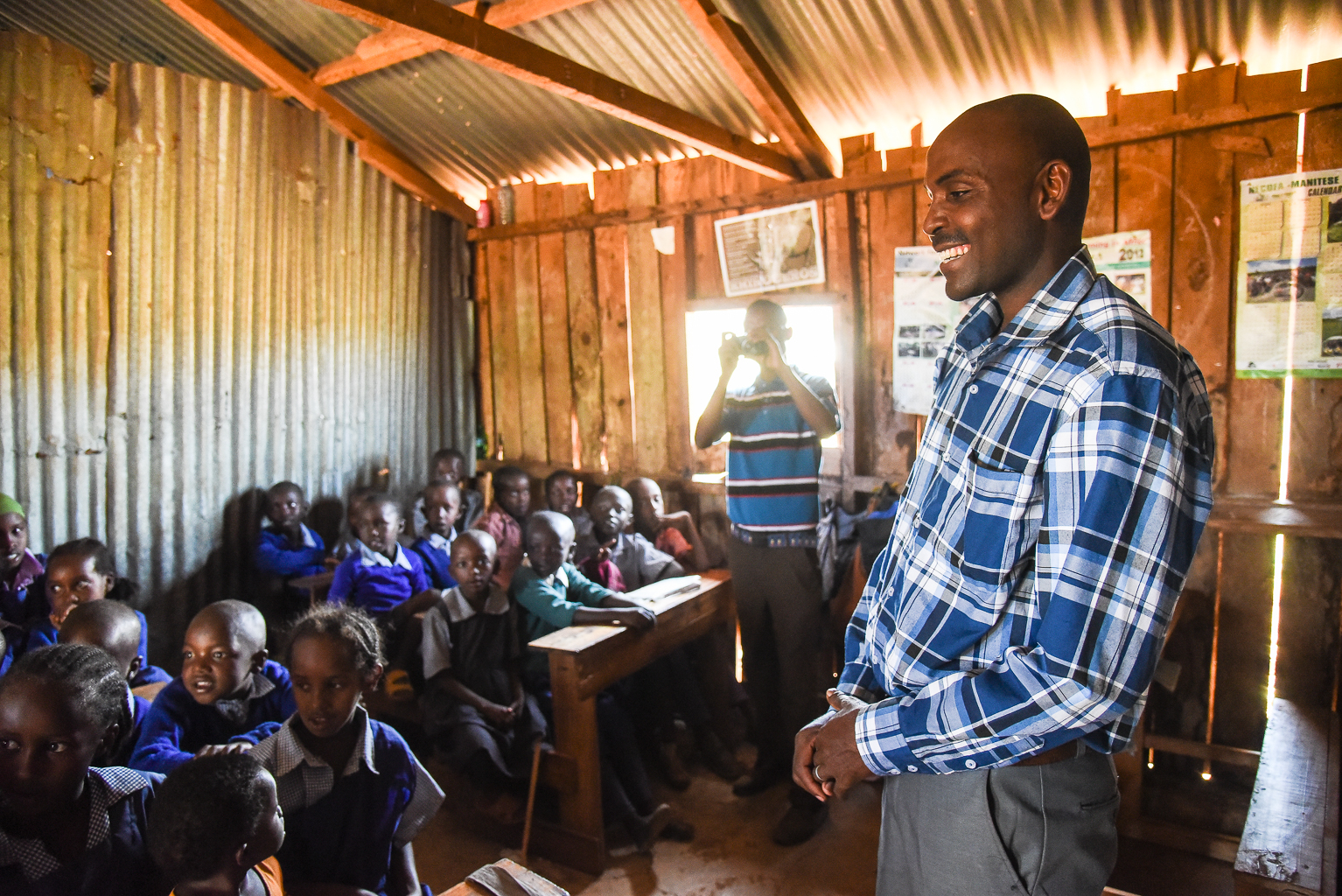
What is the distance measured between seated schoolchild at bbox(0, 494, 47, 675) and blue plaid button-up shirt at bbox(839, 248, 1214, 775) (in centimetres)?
384

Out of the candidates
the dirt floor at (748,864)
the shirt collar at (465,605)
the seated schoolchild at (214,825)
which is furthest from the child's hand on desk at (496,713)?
the seated schoolchild at (214,825)

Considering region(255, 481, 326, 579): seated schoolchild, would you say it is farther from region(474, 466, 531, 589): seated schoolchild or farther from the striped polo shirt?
the striped polo shirt

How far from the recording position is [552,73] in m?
3.61

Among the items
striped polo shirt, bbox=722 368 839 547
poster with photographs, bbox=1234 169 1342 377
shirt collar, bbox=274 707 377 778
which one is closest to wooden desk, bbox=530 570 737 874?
striped polo shirt, bbox=722 368 839 547

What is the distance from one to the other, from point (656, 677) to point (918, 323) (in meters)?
2.35

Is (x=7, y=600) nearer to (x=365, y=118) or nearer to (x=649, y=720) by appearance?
(x=649, y=720)

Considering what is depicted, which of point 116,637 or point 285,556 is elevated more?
point 116,637

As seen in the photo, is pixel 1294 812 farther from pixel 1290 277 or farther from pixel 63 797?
pixel 63 797

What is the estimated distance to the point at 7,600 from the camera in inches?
143

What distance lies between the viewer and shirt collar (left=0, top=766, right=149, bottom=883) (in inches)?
64.2

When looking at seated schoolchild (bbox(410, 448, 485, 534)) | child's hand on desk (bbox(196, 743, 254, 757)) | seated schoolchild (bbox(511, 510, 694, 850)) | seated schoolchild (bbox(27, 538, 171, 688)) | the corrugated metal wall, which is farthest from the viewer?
seated schoolchild (bbox(410, 448, 485, 534))

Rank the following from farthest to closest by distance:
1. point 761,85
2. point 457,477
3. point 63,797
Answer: point 457,477 < point 761,85 < point 63,797

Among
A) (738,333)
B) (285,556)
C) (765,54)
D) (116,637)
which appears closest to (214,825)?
(116,637)

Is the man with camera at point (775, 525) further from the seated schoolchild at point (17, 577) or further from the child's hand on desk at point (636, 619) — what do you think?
the seated schoolchild at point (17, 577)
